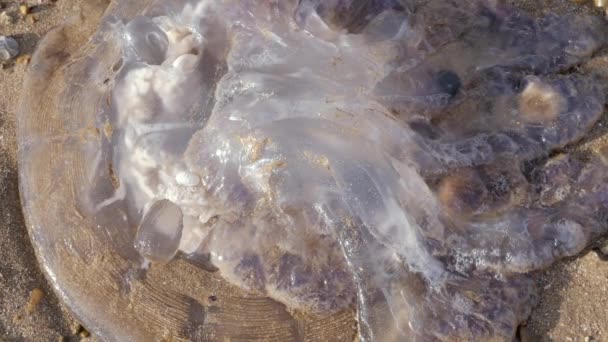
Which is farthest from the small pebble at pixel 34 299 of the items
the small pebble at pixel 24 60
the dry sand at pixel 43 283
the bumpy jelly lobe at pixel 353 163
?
Answer: the small pebble at pixel 24 60

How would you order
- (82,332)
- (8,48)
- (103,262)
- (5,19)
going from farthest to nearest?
(5,19)
(8,48)
(82,332)
(103,262)

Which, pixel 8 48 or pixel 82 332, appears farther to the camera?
pixel 8 48

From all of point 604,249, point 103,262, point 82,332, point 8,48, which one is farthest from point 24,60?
point 604,249

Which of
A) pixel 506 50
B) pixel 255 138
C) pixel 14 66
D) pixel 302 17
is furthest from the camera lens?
pixel 14 66

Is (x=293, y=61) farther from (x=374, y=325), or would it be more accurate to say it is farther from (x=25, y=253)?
(x=25, y=253)

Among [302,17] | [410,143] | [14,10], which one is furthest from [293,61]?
[14,10]


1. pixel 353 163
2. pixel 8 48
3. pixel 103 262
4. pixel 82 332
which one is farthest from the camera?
pixel 8 48

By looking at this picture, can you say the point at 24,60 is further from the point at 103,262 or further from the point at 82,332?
the point at 82,332
